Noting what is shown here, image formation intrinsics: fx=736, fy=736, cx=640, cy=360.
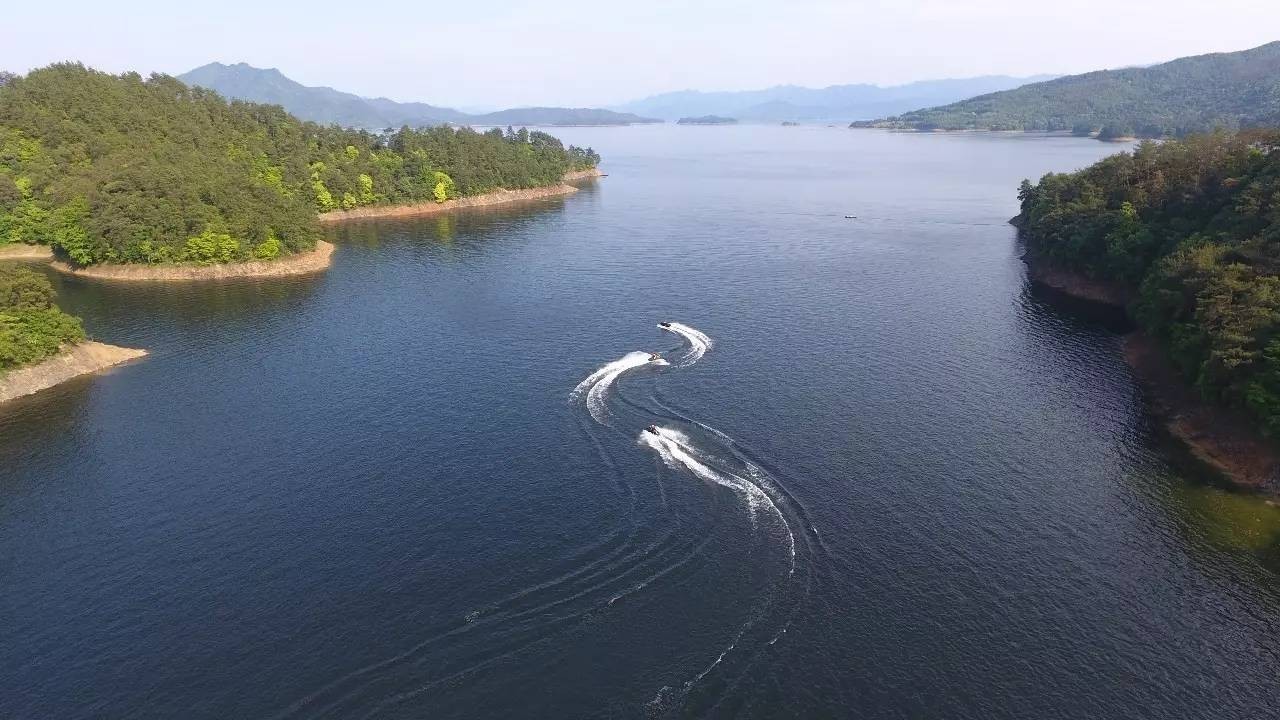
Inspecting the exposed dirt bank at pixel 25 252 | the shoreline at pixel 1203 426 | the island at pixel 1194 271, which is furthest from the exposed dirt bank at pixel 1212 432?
the exposed dirt bank at pixel 25 252

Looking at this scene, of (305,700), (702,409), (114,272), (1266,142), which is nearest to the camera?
(305,700)

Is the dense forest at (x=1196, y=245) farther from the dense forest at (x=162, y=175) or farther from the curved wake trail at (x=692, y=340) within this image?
the dense forest at (x=162, y=175)

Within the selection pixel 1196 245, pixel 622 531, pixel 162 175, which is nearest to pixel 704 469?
pixel 622 531

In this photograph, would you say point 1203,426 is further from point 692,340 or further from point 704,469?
point 692,340

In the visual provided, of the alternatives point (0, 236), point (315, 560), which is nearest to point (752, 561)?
point (315, 560)

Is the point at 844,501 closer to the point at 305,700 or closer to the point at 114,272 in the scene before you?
the point at 305,700

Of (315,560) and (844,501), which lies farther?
(844,501)

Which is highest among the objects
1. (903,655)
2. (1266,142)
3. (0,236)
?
(1266,142)
